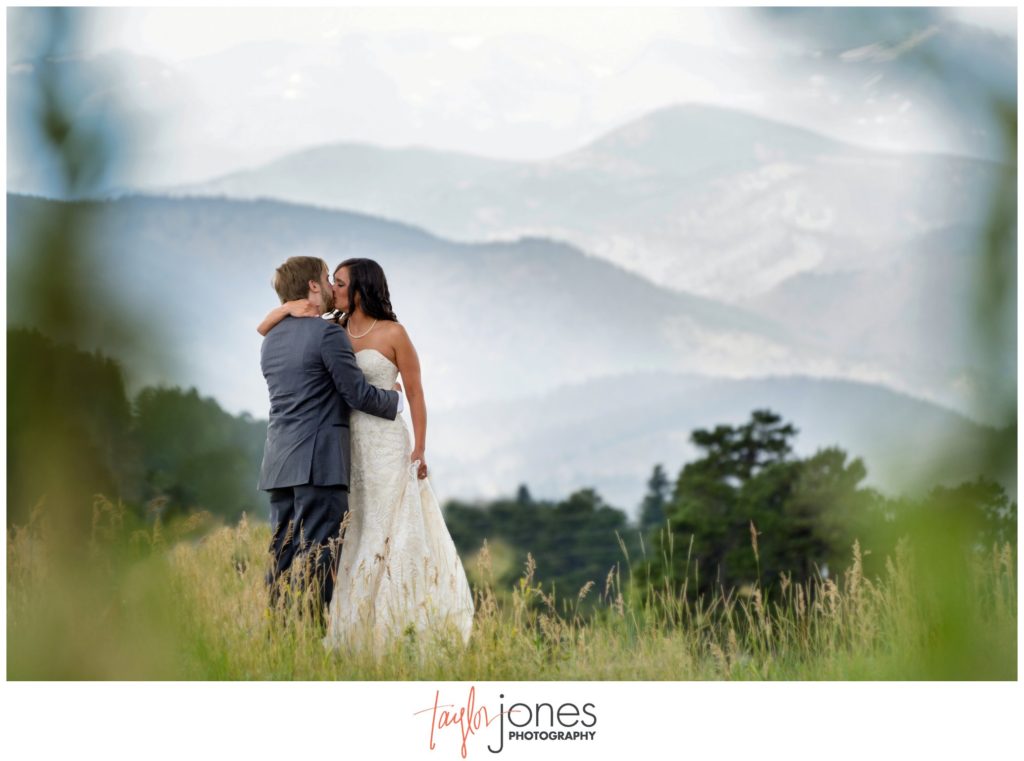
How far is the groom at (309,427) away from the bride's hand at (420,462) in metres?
0.24

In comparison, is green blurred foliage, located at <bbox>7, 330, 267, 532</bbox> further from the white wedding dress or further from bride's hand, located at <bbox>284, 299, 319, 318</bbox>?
bride's hand, located at <bbox>284, 299, 319, 318</bbox>

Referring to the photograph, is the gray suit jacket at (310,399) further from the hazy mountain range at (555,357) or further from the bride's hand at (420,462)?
the hazy mountain range at (555,357)

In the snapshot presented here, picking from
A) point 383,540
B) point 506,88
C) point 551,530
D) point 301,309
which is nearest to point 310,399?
point 301,309

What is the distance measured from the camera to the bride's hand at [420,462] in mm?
4540

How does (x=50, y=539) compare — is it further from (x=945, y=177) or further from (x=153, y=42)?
(x=945, y=177)

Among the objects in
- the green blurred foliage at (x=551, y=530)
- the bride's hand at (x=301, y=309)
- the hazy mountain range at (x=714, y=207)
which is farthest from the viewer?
the green blurred foliage at (x=551, y=530)

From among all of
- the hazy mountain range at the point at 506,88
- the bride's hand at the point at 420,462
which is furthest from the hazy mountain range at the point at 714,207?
the bride's hand at the point at 420,462

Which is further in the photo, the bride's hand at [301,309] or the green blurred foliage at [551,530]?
the green blurred foliage at [551,530]

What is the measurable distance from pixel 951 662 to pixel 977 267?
262 cm

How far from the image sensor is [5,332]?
6.29m

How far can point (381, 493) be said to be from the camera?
178 inches

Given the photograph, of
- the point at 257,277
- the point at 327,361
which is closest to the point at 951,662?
the point at 327,361

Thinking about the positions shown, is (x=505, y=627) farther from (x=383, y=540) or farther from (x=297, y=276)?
(x=297, y=276)

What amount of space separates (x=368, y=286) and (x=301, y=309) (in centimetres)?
31
